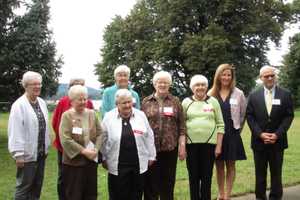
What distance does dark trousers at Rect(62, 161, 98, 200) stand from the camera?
5.49m

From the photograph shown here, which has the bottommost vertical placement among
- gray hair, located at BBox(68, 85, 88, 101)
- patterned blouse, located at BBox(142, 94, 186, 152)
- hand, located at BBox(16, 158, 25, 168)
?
hand, located at BBox(16, 158, 25, 168)

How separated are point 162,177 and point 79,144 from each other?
1.35m

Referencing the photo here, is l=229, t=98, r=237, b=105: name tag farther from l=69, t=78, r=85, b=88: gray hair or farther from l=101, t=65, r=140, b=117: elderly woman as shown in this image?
l=69, t=78, r=85, b=88: gray hair

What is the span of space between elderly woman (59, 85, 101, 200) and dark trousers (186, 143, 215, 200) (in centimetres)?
140

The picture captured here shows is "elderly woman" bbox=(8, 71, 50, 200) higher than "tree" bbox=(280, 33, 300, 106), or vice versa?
"tree" bbox=(280, 33, 300, 106)

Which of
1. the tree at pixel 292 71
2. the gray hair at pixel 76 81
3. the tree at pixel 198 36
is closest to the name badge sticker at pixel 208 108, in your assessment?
the gray hair at pixel 76 81

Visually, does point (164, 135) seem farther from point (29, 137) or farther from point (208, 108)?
point (29, 137)

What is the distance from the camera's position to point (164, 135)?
6.11 metres

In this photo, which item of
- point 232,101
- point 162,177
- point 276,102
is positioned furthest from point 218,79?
point 162,177

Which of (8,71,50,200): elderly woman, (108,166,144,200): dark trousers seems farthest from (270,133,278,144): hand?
(8,71,50,200): elderly woman

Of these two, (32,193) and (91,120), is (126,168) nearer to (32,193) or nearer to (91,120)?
(91,120)

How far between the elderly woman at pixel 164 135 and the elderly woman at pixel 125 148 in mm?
483

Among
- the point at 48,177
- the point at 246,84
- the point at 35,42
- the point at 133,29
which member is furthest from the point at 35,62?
the point at 133,29

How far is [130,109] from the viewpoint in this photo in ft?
18.2
